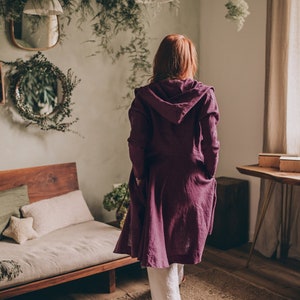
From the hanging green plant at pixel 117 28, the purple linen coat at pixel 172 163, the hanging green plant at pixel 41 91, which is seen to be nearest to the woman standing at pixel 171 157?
the purple linen coat at pixel 172 163

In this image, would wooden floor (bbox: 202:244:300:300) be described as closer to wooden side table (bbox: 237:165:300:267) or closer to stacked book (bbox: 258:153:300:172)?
wooden side table (bbox: 237:165:300:267)

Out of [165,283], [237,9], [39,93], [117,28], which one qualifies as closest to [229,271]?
[165,283]

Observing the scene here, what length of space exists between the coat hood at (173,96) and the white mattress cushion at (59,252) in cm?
117

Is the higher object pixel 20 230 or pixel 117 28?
pixel 117 28

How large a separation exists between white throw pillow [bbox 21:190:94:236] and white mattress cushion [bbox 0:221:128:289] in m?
0.07

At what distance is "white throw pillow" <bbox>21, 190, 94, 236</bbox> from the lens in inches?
120

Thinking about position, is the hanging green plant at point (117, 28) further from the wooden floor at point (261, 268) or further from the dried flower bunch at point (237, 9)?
the wooden floor at point (261, 268)

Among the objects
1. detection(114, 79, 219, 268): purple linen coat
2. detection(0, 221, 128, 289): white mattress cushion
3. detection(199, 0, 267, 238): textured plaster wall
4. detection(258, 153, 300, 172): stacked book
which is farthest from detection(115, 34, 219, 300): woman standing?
detection(199, 0, 267, 238): textured plaster wall

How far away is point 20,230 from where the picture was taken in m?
2.88

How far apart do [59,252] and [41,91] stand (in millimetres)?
1333

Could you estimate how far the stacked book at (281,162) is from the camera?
290 centimetres

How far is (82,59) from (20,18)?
0.60 metres

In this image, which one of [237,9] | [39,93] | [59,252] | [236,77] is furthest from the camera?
[236,77]

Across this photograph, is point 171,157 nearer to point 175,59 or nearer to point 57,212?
point 175,59
